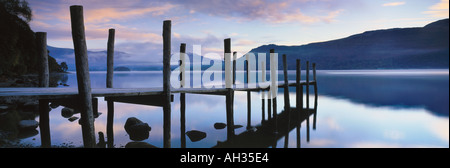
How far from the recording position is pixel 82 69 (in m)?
5.75

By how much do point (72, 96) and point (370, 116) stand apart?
20220 millimetres

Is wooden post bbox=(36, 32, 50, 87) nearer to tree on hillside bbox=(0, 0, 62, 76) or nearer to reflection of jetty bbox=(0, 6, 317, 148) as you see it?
reflection of jetty bbox=(0, 6, 317, 148)

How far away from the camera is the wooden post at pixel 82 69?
558 centimetres

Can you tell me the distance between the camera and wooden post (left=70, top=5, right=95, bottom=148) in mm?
5578

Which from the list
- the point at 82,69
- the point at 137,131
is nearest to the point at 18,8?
the point at 137,131

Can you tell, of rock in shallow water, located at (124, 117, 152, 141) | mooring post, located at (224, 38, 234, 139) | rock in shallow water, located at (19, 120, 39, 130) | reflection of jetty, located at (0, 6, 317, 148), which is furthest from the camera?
rock in shallow water, located at (124, 117, 152, 141)

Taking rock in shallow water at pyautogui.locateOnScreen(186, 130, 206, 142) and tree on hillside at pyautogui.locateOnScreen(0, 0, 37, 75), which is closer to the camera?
rock in shallow water at pyautogui.locateOnScreen(186, 130, 206, 142)

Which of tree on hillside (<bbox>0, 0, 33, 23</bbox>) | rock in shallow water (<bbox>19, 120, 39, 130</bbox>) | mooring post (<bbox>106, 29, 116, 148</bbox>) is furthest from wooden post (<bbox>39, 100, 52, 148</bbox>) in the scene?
tree on hillside (<bbox>0, 0, 33, 23</bbox>)

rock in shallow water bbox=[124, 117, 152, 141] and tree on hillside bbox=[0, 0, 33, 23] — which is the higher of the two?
tree on hillside bbox=[0, 0, 33, 23]

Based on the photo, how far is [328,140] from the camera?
41.2 feet

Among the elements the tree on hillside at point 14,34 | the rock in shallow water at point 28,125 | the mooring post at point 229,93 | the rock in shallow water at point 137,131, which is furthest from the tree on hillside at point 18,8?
the mooring post at point 229,93

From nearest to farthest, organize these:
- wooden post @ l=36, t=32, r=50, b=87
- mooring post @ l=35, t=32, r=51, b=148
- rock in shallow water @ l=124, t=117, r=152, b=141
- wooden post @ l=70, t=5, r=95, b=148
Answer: wooden post @ l=70, t=5, r=95, b=148, mooring post @ l=35, t=32, r=51, b=148, wooden post @ l=36, t=32, r=50, b=87, rock in shallow water @ l=124, t=117, r=152, b=141

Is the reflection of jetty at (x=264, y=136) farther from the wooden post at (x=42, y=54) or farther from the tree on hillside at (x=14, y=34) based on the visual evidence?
the tree on hillside at (x=14, y=34)
